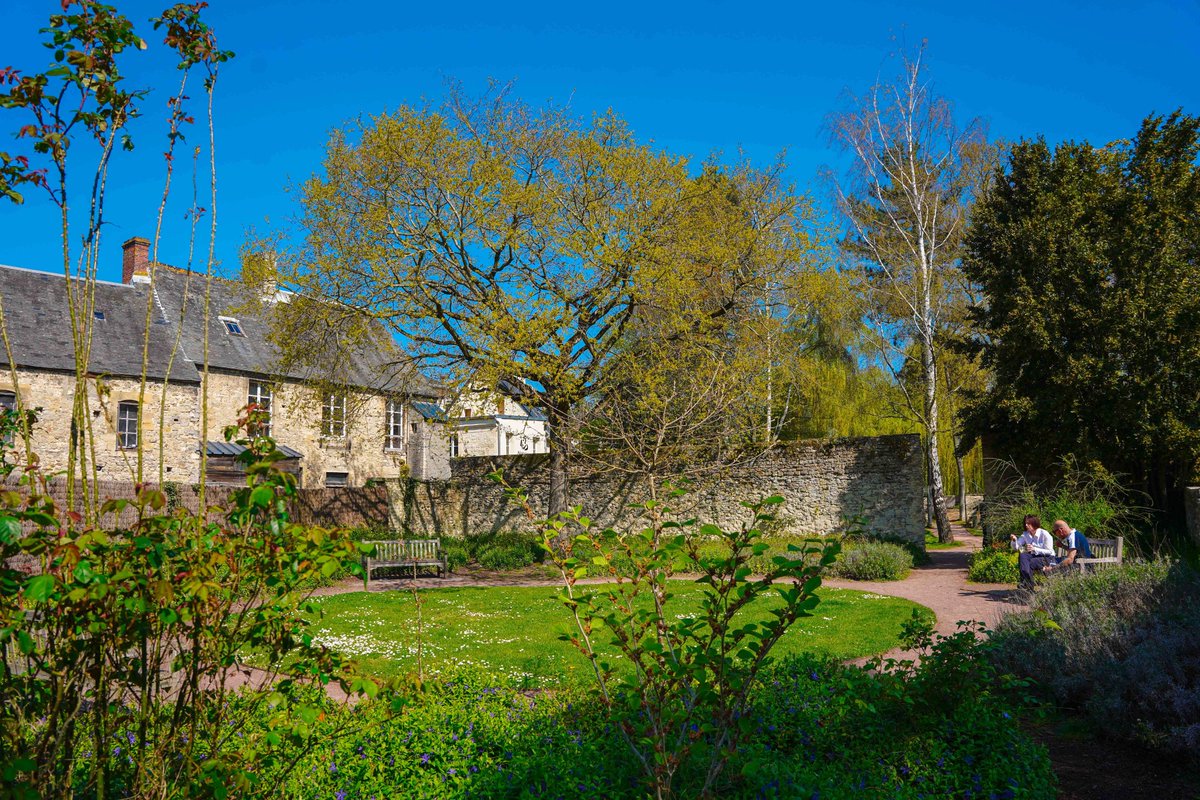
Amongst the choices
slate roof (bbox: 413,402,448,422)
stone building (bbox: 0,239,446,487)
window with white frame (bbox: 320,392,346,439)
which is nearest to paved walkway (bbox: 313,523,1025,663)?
slate roof (bbox: 413,402,448,422)

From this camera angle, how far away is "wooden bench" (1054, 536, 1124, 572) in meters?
10.9

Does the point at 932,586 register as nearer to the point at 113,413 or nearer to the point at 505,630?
the point at 505,630

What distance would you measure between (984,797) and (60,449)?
2695cm

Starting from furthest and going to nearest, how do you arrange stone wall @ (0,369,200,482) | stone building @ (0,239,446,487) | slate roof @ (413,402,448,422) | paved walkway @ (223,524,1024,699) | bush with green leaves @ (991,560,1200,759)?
1. stone wall @ (0,369,200,482)
2. stone building @ (0,239,446,487)
3. slate roof @ (413,402,448,422)
4. paved walkway @ (223,524,1024,699)
5. bush with green leaves @ (991,560,1200,759)

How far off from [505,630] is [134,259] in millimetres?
24720

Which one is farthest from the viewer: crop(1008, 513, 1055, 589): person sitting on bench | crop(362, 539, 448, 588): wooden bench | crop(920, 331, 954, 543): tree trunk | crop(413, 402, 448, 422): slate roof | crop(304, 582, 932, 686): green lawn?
crop(920, 331, 954, 543): tree trunk

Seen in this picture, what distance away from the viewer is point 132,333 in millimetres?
26469

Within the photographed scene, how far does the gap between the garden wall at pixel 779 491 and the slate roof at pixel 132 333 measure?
136 inches

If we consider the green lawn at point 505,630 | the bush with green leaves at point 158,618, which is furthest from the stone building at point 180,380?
the bush with green leaves at point 158,618

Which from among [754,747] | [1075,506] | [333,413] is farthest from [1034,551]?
[333,413]

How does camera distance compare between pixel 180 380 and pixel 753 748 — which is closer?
pixel 753 748

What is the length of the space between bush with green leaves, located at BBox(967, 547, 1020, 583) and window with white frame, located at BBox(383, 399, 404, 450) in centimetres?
2410

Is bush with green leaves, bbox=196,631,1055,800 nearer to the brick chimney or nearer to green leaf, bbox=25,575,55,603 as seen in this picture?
green leaf, bbox=25,575,55,603

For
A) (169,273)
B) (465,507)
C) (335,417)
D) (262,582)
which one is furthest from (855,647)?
(169,273)
